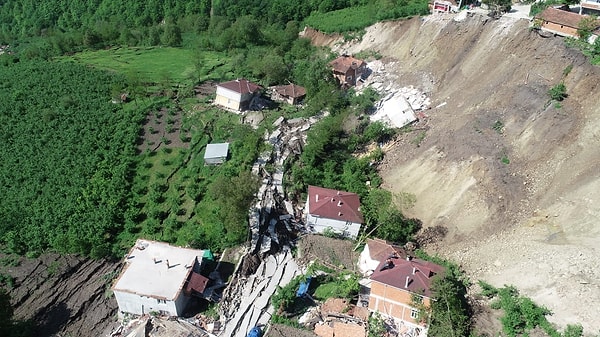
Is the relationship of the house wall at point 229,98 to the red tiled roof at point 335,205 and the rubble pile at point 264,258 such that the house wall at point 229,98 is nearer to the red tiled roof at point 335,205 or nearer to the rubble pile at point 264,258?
the rubble pile at point 264,258

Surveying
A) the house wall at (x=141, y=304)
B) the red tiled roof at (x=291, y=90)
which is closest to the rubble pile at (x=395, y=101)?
the red tiled roof at (x=291, y=90)

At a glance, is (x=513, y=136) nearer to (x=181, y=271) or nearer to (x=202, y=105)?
(x=181, y=271)

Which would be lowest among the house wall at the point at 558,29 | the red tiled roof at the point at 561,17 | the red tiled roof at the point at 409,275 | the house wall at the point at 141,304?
the house wall at the point at 141,304

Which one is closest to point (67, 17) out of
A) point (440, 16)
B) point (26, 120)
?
point (26, 120)

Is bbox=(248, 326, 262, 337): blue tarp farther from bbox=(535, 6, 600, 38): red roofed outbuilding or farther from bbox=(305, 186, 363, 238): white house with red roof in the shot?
bbox=(535, 6, 600, 38): red roofed outbuilding

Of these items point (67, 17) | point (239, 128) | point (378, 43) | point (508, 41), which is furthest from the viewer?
point (67, 17)

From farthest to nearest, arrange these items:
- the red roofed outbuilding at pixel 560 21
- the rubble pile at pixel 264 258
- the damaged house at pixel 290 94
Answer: the damaged house at pixel 290 94 < the red roofed outbuilding at pixel 560 21 < the rubble pile at pixel 264 258

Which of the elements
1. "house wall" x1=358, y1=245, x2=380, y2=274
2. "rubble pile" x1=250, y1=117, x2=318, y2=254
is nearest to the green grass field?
"rubble pile" x1=250, y1=117, x2=318, y2=254
